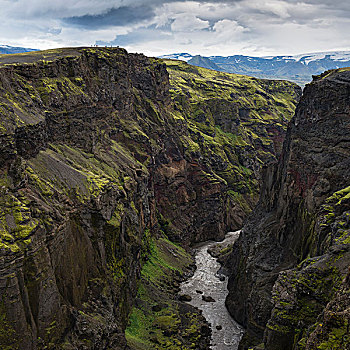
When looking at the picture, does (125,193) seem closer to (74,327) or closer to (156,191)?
(74,327)

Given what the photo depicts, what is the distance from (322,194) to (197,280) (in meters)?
54.4

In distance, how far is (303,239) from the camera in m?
60.4

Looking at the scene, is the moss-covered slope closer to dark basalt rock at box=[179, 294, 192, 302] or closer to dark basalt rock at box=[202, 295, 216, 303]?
dark basalt rock at box=[202, 295, 216, 303]

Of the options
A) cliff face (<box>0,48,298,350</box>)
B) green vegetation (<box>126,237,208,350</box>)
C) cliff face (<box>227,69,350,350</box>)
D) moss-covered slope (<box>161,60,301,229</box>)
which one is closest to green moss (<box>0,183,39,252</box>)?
cliff face (<box>0,48,298,350</box>)

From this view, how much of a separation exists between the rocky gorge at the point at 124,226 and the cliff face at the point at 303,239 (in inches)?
9.6

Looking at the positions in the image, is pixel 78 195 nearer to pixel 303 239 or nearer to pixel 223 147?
pixel 303 239

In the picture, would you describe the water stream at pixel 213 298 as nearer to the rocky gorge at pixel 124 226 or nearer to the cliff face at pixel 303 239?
the rocky gorge at pixel 124 226

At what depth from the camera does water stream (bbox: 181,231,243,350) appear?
239 feet

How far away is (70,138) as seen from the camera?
74000 millimetres

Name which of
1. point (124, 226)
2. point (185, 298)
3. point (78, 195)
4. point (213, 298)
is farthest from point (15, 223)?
point (213, 298)

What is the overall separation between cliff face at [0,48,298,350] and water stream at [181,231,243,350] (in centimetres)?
839

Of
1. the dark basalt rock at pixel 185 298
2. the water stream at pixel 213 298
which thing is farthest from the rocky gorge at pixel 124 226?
the water stream at pixel 213 298

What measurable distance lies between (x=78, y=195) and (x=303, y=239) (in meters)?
41.6

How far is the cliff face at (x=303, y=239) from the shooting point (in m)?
41.5
